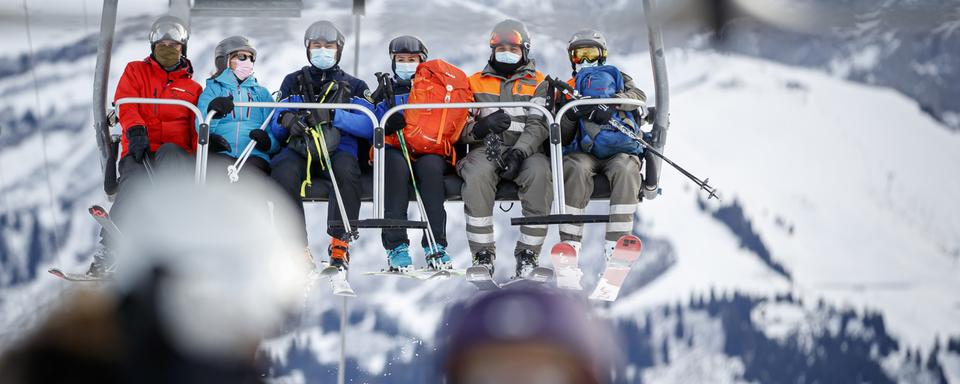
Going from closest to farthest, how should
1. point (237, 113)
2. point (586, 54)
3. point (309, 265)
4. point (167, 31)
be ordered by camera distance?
point (309, 265) < point (237, 113) < point (586, 54) < point (167, 31)

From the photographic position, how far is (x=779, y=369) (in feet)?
72.2

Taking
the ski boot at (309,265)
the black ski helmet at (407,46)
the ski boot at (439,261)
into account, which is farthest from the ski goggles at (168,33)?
the ski boot at (439,261)

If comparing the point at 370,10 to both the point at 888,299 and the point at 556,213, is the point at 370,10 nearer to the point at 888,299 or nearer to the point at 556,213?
the point at 556,213

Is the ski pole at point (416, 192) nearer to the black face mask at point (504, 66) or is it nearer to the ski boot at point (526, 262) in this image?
the ski boot at point (526, 262)

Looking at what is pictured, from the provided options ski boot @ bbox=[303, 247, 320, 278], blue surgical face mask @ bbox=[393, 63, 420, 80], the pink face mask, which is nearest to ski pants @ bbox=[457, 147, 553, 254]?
blue surgical face mask @ bbox=[393, 63, 420, 80]

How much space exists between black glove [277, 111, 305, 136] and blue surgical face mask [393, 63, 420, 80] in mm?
682

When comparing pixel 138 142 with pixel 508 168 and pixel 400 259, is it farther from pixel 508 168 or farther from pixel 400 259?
pixel 508 168

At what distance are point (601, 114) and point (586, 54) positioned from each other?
0.56m

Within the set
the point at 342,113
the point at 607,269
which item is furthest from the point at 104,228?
the point at 607,269

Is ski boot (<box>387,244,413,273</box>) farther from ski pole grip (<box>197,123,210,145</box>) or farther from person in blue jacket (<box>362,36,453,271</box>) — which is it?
ski pole grip (<box>197,123,210,145</box>)

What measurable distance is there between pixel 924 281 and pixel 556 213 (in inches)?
747

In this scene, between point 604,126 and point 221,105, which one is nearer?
point 221,105

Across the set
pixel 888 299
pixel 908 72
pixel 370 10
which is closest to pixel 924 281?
pixel 888 299

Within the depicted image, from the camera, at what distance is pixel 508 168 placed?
5852 millimetres
